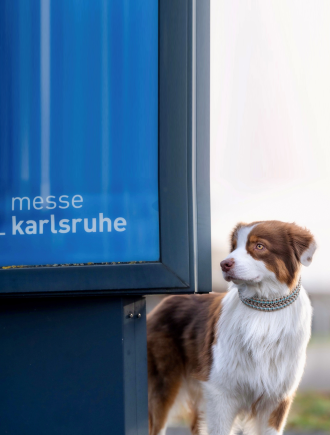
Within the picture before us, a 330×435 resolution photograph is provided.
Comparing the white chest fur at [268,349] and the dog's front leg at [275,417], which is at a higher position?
the white chest fur at [268,349]

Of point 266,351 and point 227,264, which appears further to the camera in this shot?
point 266,351

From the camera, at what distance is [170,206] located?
1.78 m

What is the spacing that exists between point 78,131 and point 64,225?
383 mm

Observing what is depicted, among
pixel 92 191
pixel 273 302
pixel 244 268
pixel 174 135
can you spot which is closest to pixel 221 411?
pixel 273 302

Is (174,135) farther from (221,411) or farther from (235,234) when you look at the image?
(221,411)

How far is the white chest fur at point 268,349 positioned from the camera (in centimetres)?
232

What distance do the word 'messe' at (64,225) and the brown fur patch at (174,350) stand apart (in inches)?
49.9

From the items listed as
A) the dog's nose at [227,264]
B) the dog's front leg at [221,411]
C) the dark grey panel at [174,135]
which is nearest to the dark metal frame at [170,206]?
the dark grey panel at [174,135]

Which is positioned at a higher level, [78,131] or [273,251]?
[78,131]

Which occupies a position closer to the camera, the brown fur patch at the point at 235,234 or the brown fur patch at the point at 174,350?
the brown fur patch at the point at 235,234

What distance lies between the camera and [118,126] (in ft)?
5.95

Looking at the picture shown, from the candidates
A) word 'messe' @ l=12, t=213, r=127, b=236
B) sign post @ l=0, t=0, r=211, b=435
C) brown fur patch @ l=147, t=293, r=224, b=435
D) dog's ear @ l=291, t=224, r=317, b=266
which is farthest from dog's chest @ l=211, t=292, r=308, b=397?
word 'messe' @ l=12, t=213, r=127, b=236

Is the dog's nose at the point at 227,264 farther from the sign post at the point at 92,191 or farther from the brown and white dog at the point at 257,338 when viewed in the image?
the sign post at the point at 92,191

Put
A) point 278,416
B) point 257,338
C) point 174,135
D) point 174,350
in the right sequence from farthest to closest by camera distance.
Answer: point 174,350 → point 278,416 → point 257,338 → point 174,135
